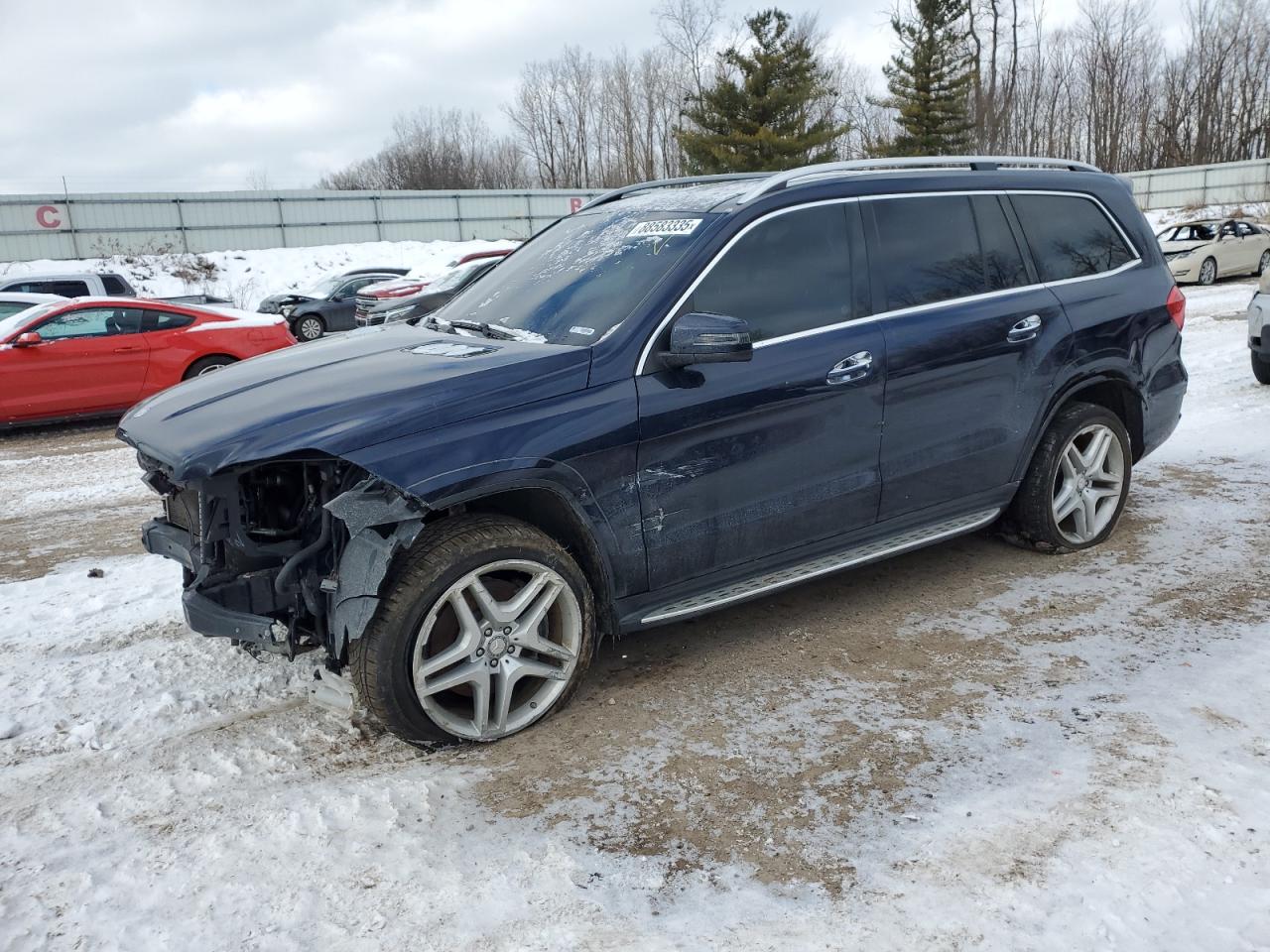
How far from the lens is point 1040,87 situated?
52781 mm

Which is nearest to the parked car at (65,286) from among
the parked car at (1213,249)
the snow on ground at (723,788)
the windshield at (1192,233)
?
the snow on ground at (723,788)

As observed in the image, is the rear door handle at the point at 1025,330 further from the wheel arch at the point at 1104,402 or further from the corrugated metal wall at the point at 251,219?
the corrugated metal wall at the point at 251,219

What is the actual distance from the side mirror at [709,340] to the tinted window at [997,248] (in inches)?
67.2

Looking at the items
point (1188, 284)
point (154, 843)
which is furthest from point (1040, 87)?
point (154, 843)

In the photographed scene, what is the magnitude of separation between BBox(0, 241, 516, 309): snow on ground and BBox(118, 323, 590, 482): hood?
88.9 ft

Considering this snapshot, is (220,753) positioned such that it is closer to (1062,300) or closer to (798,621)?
(798,621)

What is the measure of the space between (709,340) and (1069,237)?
2550 millimetres

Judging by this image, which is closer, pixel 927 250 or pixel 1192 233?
pixel 927 250

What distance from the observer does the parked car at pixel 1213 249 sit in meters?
19.5

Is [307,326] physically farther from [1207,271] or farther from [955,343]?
[955,343]

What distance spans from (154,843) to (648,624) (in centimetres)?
177

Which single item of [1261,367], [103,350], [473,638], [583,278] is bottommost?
[1261,367]

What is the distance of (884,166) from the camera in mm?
4379

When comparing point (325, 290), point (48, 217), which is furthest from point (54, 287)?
point (48, 217)
